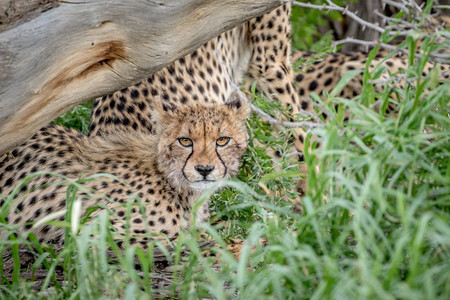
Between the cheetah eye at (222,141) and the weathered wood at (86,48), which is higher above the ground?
the weathered wood at (86,48)

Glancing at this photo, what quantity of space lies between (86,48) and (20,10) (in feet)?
0.90

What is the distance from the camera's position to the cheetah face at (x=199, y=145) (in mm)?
3717

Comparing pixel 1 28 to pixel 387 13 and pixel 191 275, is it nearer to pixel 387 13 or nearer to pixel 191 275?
pixel 191 275

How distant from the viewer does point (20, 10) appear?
10.1 feet

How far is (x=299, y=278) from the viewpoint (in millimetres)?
2322

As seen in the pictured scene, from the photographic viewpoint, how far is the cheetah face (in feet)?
12.2

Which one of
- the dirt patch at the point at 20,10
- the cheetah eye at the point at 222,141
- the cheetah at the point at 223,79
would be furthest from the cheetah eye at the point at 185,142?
the dirt patch at the point at 20,10

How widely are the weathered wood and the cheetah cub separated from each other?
1.48ft

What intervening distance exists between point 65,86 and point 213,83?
1504 mm

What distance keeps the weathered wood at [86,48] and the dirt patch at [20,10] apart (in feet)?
0.06

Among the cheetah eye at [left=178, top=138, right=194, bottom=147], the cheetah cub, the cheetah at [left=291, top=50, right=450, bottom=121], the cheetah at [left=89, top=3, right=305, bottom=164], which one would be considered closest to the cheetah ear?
the cheetah cub

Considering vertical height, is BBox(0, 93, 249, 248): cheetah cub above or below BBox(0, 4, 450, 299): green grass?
below

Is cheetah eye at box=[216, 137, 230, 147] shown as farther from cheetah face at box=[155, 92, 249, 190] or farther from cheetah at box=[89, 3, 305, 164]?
cheetah at box=[89, 3, 305, 164]

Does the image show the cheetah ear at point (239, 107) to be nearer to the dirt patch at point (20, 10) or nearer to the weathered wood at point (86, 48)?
the weathered wood at point (86, 48)
